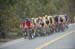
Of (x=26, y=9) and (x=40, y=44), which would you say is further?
(x=26, y=9)

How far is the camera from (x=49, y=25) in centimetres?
2056

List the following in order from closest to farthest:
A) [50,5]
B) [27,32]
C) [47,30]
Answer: [27,32], [47,30], [50,5]

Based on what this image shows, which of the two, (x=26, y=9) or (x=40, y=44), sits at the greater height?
(x=26, y=9)

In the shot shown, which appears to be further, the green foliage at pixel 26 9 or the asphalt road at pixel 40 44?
the green foliage at pixel 26 9

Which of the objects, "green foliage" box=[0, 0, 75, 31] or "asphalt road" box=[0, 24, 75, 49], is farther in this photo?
"green foliage" box=[0, 0, 75, 31]

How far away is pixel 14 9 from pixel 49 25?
8.11 ft

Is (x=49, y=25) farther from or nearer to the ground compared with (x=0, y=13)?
nearer to the ground

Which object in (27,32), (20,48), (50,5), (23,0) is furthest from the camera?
(50,5)

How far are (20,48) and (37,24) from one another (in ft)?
22.1

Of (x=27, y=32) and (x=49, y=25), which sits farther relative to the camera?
(x=49, y=25)

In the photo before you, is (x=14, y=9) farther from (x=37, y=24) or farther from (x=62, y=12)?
(x=62, y=12)

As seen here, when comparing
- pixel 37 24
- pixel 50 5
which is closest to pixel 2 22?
pixel 37 24

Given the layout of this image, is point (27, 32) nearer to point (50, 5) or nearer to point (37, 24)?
point (37, 24)

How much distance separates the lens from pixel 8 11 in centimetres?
1816
